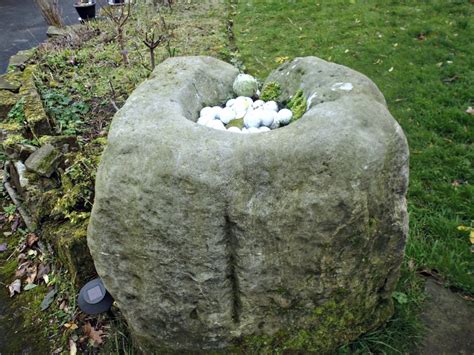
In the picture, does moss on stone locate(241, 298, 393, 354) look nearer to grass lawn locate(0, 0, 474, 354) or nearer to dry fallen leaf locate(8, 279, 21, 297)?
grass lawn locate(0, 0, 474, 354)

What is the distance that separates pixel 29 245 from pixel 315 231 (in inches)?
112

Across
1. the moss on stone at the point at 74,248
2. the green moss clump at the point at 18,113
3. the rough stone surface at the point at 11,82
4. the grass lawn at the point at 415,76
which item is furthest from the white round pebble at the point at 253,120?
the rough stone surface at the point at 11,82

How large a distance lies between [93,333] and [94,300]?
0.43m

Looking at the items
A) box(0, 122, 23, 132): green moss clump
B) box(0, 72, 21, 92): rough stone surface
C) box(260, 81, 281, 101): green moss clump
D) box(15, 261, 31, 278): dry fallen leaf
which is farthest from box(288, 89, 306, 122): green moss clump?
box(0, 72, 21, 92): rough stone surface

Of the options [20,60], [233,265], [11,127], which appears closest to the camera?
[233,265]

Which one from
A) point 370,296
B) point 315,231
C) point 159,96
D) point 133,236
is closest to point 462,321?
point 370,296

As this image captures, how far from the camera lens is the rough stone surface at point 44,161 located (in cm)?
357

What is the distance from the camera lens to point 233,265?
2141 mm

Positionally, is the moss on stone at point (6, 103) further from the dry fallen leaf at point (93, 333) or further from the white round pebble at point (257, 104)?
the white round pebble at point (257, 104)

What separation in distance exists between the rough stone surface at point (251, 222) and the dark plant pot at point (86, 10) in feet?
21.9

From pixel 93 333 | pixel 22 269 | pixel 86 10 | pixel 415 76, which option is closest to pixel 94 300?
pixel 93 333

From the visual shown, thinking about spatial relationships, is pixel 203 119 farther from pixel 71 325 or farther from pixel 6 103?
pixel 6 103

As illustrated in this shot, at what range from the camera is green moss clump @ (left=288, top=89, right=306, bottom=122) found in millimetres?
2598

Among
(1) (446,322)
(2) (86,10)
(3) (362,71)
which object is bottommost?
(1) (446,322)
